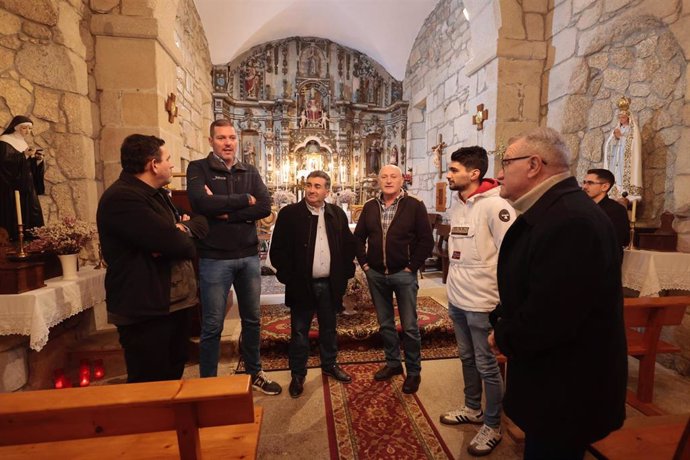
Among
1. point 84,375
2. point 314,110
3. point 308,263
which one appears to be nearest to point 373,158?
point 314,110

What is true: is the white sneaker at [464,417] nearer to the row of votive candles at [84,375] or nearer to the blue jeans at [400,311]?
the blue jeans at [400,311]

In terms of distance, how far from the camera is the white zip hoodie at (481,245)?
2035 mm

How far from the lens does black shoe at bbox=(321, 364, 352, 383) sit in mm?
2889

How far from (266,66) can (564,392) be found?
39.1 feet

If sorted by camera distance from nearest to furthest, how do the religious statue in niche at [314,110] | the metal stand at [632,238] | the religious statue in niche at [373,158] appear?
the metal stand at [632,238] < the religious statue in niche at [314,110] < the religious statue in niche at [373,158]

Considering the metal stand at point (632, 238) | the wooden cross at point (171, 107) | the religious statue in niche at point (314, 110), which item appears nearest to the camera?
the metal stand at point (632, 238)

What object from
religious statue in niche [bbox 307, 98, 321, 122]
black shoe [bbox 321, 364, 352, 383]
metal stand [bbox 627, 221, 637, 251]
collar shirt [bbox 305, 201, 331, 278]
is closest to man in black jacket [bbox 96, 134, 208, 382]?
collar shirt [bbox 305, 201, 331, 278]

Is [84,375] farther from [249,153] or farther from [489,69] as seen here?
[249,153]

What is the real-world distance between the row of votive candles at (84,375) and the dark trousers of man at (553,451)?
10.3 ft

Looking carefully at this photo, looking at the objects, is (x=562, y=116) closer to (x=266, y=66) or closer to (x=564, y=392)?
(x=564, y=392)

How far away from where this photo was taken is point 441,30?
7.45 m

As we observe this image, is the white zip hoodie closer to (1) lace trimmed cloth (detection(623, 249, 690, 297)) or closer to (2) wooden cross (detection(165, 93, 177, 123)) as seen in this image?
(1) lace trimmed cloth (detection(623, 249, 690, 297))

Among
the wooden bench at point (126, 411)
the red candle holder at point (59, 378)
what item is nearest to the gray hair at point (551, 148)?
the wooden bench at point (126, 411)

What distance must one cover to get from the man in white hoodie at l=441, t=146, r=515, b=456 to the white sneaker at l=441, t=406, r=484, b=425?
0.12 metres
